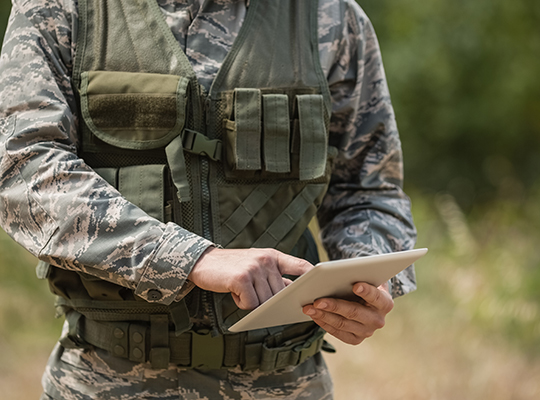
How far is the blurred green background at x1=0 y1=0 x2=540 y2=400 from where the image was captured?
3.96 metres

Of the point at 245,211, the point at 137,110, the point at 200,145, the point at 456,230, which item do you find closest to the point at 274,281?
the point at 245,211

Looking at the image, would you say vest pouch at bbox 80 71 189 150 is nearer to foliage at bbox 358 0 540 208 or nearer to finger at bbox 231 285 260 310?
finger at bbox 231 285 260 310

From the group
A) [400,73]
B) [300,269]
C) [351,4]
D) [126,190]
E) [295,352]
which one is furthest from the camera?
[400,73]

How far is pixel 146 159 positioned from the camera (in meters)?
1.61

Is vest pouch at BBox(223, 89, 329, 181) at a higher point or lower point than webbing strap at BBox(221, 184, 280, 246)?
higher

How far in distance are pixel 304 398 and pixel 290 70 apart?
0.96m

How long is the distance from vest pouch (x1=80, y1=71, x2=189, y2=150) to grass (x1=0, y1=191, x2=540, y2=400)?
2.73 meters

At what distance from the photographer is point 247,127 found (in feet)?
5.37

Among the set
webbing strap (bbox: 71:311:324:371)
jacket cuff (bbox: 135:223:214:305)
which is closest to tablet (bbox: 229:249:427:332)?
jacket cuff (bbox: 135:223:214:305)

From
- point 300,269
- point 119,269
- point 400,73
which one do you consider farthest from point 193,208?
point 400,73

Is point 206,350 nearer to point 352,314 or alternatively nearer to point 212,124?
point 352,314

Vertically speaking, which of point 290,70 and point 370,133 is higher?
point 290,70

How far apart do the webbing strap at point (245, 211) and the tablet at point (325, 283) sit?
1.03 feet

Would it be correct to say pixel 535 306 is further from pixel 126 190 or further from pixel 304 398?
pixel 126 190
